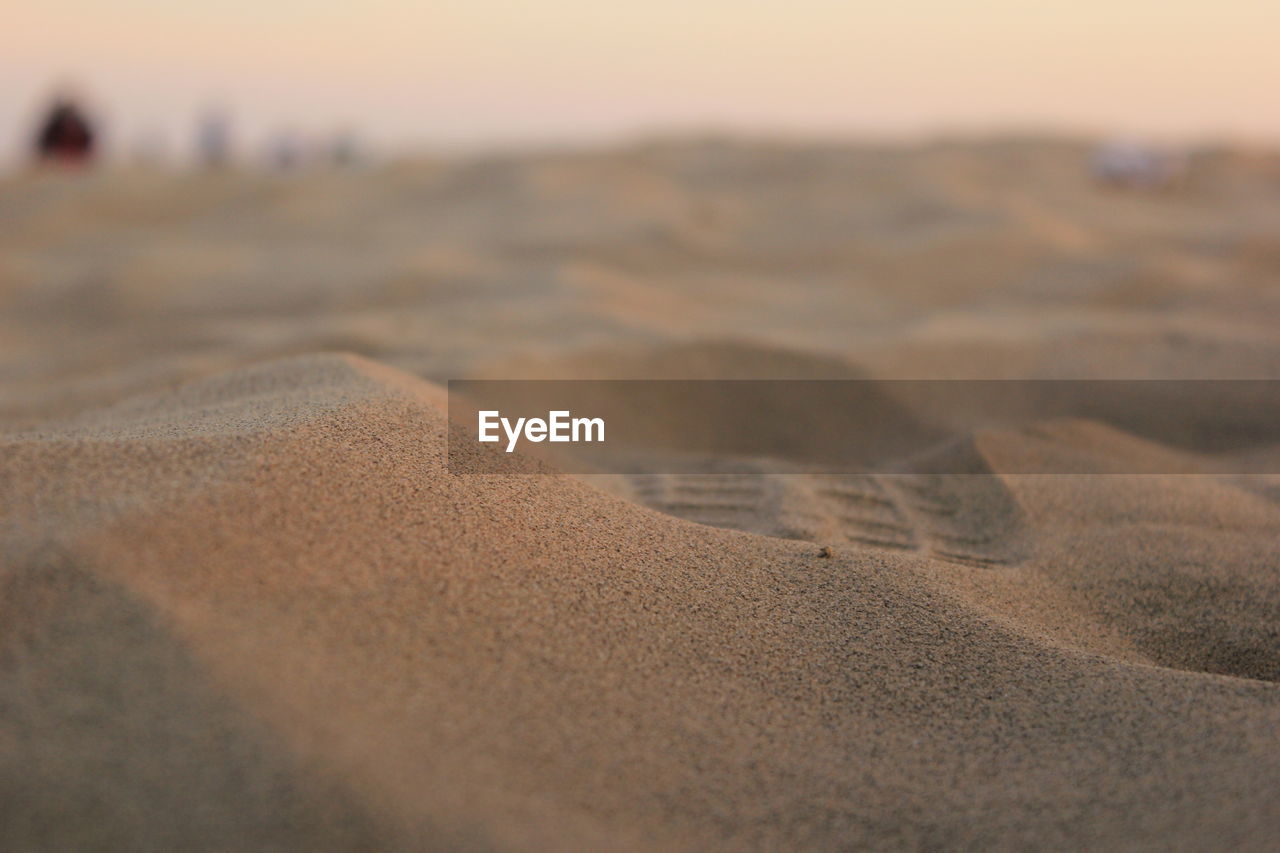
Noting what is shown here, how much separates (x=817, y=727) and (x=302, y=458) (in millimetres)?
758

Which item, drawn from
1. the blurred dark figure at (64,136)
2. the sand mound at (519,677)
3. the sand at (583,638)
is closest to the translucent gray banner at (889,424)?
the sand at (583,638)

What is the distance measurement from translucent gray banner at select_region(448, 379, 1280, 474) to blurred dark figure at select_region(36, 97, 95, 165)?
6532 millimetres

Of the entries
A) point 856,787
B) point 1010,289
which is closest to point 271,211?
point 1010,289

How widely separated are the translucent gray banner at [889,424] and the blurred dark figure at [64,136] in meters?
6.53

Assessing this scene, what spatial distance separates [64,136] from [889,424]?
730 cm

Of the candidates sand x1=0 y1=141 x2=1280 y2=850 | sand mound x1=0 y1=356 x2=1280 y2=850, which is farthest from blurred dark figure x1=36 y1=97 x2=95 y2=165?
sand mound x1=0 y1=356 x2=1280 y2=850

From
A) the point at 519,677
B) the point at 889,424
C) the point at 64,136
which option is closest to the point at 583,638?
the point at 519,677

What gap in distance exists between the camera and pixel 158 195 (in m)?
6.47

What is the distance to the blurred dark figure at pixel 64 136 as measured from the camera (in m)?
7.84

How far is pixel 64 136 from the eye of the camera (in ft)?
25.8

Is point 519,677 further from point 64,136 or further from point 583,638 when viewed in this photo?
point 64,136

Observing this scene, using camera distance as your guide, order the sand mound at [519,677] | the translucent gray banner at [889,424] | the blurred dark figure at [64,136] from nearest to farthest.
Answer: the sand mound at [519,677]
the translucent gray banner at [889,424]
the blurred dark figure at [64,136]

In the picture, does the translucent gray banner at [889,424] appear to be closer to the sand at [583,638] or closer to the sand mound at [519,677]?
the sand at [583,638]

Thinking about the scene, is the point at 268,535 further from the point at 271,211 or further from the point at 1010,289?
the point at 271,211
